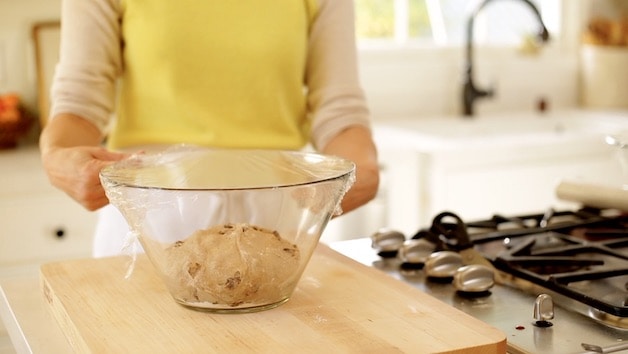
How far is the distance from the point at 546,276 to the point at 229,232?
0.37 meters

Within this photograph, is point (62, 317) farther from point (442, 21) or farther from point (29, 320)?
point (442, 21)

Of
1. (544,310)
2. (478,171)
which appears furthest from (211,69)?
(478,171)

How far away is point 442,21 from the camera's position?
3320 mm

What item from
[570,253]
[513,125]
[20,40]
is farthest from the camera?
[513,125]

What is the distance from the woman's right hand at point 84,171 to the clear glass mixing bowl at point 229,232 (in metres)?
0.11

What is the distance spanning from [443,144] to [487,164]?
0.13 meters

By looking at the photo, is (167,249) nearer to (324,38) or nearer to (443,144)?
(324,38)

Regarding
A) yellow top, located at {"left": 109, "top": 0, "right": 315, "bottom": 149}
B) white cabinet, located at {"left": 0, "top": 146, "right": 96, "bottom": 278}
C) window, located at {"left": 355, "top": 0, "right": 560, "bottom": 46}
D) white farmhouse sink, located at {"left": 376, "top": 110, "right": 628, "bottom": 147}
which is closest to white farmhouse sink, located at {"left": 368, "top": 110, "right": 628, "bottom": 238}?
white farmhouse sink, located at {"left": 376, "top": 110, "right": 628, "bottom": 147}

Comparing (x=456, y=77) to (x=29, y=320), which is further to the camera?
(x=456, y=77)

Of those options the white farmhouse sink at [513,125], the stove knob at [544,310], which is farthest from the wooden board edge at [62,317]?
the white farmhouse sink at [513,125]

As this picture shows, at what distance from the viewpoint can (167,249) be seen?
0.97 m

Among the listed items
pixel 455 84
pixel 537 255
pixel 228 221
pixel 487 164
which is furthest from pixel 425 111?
pixel 228 221

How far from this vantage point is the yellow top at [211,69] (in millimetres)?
1397

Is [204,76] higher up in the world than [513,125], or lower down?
higher up
